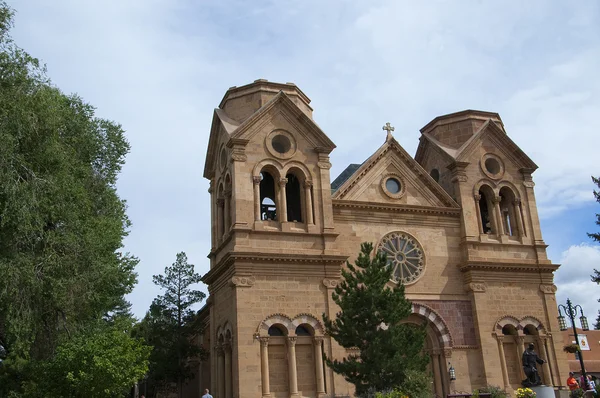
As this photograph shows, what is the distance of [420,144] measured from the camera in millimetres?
38344

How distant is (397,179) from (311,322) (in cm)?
926

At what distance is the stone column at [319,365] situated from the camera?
90.2ft

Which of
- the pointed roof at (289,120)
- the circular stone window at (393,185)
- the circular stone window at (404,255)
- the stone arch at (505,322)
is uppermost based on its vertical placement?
the pointed roof at (289,120)

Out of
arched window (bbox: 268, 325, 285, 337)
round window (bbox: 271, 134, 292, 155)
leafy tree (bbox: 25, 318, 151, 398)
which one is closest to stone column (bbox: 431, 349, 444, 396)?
arched window (bbox: 268, 325, 285, 337)

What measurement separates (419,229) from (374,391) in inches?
468

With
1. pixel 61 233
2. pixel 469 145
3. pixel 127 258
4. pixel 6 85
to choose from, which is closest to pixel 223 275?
pixel 127 258

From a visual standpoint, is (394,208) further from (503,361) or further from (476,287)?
(503,361)

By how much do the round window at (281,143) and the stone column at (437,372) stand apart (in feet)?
39.3

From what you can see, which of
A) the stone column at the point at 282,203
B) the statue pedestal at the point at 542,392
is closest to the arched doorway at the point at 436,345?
the stone column at the point at 282,203

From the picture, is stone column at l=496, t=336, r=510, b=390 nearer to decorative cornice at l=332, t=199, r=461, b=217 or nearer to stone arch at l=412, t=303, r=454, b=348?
stone arch at l=412, t=303, r=454, b=348

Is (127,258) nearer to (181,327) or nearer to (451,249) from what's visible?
(181,327)

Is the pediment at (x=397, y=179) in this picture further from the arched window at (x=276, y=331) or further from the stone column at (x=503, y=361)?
the arched window at (x=276, y=331)

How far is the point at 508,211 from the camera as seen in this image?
3566cm

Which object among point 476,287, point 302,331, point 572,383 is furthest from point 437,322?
point 302,331
